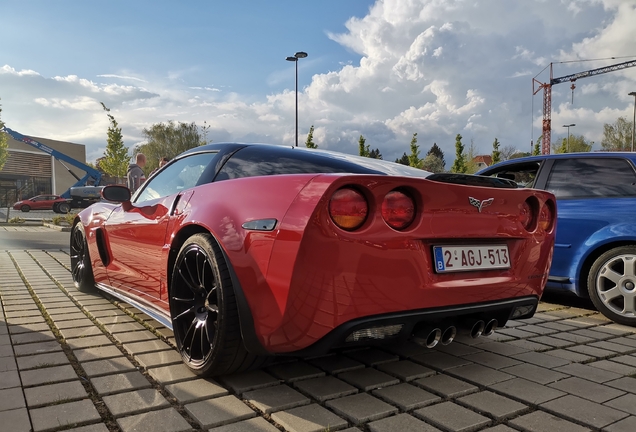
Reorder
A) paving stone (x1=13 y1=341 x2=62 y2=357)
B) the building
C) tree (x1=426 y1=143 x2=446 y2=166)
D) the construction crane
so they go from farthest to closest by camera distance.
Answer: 1. tree (x1=426 y1=143 x2=446 y2=166)
2. the construction crane
3. the building
4. paving stone (x1=13 y1=341 x2=62 y2=357)

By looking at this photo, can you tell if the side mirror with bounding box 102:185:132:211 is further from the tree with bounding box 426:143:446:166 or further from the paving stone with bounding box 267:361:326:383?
the tree with bounding box 426:143:446:166

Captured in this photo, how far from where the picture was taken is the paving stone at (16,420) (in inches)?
80.3

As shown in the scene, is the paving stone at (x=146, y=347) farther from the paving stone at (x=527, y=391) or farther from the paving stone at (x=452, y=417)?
the paving stone at (x=527, y=391)

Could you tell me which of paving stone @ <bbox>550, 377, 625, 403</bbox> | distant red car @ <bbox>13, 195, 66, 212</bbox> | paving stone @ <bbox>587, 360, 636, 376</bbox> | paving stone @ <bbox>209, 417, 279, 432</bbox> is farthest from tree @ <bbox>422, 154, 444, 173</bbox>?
paving stone @ <bbox>209, 417, 279, 432</bbox>

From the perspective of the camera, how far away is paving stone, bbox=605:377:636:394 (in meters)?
2.59

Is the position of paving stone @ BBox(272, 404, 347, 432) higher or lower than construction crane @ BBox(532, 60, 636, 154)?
lower

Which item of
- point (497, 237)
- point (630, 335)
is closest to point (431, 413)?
point (497, 237)

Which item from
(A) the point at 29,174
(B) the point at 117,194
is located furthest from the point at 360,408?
(A) the point at 29,174

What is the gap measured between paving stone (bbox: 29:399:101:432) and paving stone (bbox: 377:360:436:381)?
143 cm

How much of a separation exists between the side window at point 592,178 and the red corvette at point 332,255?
5.67 feet

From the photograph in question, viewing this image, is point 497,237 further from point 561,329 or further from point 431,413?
point 561,329

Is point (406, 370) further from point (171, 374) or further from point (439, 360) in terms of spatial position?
point (171, 374)

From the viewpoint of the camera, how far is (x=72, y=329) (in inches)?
142

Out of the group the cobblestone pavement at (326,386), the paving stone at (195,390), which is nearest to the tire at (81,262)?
the cobblestone pavement at (326,386)
